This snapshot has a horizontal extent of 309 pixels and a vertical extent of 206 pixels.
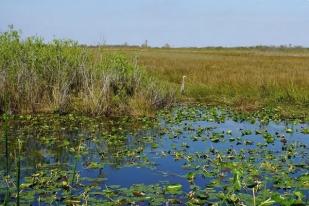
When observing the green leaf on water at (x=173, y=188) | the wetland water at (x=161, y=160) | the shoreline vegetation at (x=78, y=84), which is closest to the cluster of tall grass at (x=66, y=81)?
the shoreline vegetation at (x=78, y=84)

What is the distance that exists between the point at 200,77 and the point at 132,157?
1539cm

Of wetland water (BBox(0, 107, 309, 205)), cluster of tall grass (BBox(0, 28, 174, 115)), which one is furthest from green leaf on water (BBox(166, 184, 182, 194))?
cluster of tall grass (BBox(0, 28, 174, 115))

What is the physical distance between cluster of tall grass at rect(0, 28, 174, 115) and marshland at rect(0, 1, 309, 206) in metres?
0.04

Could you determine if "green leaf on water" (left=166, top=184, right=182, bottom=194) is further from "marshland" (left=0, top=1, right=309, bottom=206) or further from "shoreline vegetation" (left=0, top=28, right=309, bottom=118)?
"shoreline vegetation" (left=0, top=28, right=309, bottom=118)

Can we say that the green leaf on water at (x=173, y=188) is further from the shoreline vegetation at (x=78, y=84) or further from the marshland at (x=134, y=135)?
the shoreline vegetation at (x=78, y=84)

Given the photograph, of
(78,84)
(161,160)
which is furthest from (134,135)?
(78,84)

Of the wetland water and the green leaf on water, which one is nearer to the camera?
the wetland water

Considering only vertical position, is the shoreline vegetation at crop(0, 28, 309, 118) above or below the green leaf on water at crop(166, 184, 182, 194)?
above

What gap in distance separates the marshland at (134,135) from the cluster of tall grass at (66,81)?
4 cm

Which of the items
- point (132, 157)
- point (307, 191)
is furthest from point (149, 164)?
point (307, 191)

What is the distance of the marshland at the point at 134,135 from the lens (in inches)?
299

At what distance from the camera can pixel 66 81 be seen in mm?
15547

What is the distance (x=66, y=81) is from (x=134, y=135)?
4.02 meters

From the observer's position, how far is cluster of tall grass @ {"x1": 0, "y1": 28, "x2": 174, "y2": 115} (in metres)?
14.9
